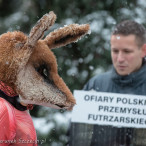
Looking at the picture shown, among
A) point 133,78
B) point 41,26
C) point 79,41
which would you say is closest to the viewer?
point 41,26

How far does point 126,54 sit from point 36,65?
1.72ft

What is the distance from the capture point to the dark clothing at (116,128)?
0.98 metres

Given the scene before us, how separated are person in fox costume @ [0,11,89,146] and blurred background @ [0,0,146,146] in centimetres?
65

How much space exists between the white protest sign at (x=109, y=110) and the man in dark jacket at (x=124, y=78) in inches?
0.9

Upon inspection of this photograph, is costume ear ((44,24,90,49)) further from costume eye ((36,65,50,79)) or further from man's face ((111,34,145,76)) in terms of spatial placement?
man's face ((111,34,145,76))

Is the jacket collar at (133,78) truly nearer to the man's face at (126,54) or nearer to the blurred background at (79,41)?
the man's face at (126,54)

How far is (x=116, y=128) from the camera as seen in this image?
3.39ft

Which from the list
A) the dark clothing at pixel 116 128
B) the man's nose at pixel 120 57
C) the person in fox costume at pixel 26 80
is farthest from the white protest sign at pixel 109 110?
the person in fox costume at pixel 26 80

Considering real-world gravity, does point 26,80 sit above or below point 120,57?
below

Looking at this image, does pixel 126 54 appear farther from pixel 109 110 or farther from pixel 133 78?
pixel 109 110

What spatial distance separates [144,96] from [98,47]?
376 mm

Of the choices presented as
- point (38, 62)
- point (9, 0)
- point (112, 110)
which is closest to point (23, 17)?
point (9, 0)

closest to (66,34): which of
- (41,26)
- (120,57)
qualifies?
(41,26)

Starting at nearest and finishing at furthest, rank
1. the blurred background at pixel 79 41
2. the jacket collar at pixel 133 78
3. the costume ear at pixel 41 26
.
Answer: the costume ear at pixel 41 26, the jacket collar at pixel 133 78, the blurred background at pixel 79 41
